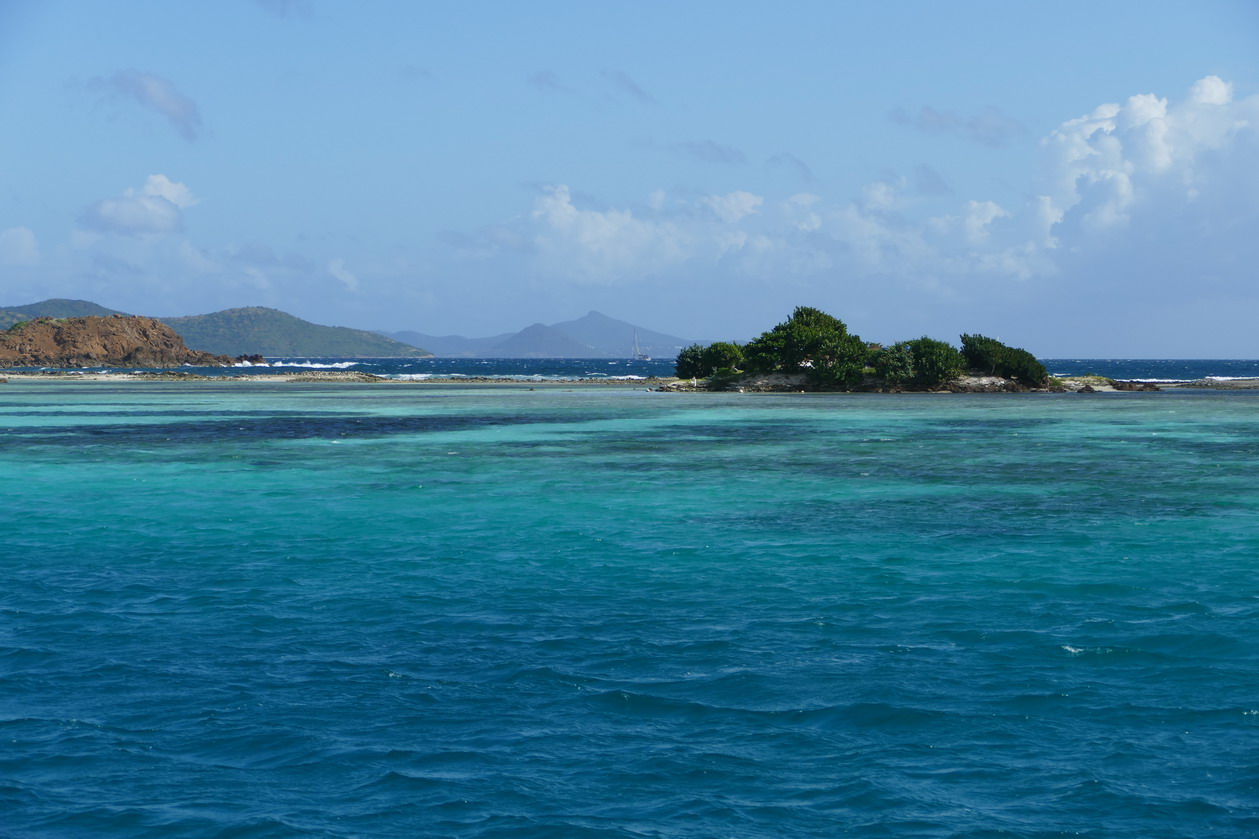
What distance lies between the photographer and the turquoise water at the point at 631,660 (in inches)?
335

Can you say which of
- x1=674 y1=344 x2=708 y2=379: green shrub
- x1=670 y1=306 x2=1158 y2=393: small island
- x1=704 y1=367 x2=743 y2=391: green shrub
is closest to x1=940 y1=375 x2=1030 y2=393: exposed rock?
x1=670 y1=306 x2=1158 y2=393: small island

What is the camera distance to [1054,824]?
814cm

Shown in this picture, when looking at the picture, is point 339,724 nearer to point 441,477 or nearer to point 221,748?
point 221,748

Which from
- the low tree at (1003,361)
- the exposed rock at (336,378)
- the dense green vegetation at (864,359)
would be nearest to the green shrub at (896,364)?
the dense green vegetation at (864,359)

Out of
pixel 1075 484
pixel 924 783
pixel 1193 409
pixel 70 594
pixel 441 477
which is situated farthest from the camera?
pixel 1193 409

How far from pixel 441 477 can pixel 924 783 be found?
23.9m

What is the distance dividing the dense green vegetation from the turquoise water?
6669cm

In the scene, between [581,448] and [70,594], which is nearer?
[70,594]

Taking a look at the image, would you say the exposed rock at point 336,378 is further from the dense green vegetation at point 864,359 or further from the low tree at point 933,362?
the low tree at point 933,362

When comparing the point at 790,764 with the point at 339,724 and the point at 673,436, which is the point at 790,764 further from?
the point at 673,436

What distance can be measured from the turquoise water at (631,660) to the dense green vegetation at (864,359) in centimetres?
6669

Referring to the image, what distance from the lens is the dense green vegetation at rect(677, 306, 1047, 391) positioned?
309 ft

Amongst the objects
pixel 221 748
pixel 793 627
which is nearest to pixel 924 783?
pixel 793 627

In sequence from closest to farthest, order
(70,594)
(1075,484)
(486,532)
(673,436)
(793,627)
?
(793,627) < (70,594) < (486,532) < (1075,484) < (673,436)
